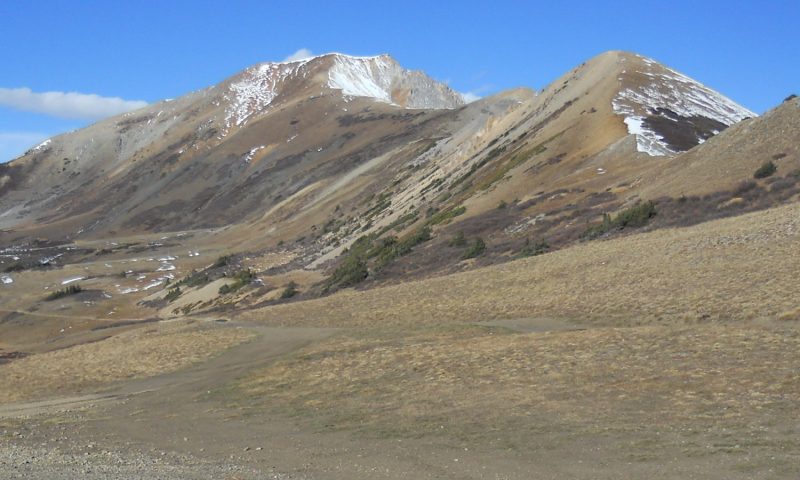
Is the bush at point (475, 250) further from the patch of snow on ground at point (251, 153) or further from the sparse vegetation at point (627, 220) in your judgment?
the patch of snow on ground at point (251, 153)

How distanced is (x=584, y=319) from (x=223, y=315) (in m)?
26.8

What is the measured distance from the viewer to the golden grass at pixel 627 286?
84.2 ft

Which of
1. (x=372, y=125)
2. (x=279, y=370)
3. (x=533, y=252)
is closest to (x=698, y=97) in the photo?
(x=533, y=252)

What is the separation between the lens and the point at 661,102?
232 feet

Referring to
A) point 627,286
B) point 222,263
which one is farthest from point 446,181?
point 627,286

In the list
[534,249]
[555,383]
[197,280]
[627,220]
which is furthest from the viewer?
[197,280]

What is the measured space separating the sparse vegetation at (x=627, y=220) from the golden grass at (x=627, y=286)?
8.73 ft

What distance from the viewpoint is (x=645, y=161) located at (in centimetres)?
5359

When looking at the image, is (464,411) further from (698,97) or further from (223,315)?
(698,97)

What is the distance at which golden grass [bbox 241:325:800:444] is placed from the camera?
16.5 m

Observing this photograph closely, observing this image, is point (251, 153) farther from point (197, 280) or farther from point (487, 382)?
point (487, 382)

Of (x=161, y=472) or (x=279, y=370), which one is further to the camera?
(x=279, y=370)

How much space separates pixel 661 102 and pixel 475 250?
32535mm

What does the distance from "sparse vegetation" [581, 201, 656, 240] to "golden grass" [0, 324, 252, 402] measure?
706 inches
